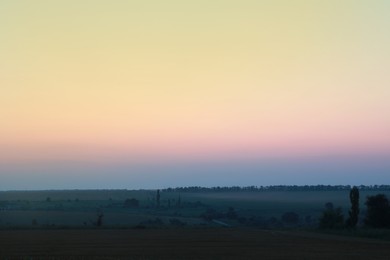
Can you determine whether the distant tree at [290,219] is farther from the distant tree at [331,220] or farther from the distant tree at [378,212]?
the distant tree at [378,212]

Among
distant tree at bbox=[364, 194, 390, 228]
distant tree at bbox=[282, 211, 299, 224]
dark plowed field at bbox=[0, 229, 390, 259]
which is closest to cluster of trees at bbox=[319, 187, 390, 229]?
distant tree at bbox=[364, 194, 390, 228]

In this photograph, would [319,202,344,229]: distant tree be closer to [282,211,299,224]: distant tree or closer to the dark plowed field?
the dark plowed field

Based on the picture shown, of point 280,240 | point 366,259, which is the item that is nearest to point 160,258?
point 366,259

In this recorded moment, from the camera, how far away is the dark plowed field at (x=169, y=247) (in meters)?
43.4

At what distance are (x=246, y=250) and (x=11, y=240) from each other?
23078 mm

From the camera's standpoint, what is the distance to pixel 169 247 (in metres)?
51.1

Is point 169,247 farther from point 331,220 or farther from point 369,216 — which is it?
point 369,216

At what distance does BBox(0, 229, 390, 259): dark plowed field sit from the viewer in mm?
43438

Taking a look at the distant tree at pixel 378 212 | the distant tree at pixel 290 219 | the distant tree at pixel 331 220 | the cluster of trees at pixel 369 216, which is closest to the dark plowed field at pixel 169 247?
the distant tree at pixel 331 220

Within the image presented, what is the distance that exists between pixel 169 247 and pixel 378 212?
4366 cm

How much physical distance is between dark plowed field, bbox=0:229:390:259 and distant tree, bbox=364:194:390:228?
27.3 meters

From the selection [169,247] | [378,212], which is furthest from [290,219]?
[169,247]

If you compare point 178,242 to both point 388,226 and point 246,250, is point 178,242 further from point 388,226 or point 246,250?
point 388,226

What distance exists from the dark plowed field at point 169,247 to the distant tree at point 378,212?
89.6ft
